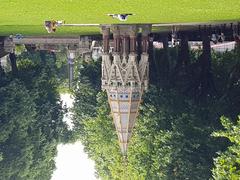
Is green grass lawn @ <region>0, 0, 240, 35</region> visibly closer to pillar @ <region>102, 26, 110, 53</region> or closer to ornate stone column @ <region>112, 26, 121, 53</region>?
ornate stone column @ <region>112, 26, 121, 53</region>

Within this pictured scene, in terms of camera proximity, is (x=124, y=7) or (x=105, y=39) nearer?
(x=124, y=7)

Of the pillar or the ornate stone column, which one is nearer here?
the ornate stone column

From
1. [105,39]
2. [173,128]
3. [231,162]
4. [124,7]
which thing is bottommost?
[173,128]

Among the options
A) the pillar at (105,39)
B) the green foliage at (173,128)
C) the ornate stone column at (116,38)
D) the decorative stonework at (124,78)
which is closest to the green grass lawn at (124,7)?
the green foliage at (173,128)

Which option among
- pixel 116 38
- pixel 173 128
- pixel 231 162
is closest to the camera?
pixel 231 162

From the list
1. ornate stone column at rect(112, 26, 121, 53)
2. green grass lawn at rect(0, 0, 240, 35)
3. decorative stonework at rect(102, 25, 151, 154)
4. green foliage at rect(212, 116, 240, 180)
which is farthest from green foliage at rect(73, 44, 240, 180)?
green grass lawn at rect(0, 0, 240, 35)

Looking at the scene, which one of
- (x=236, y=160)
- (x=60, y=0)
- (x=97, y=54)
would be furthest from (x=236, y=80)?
(x=97, y=54)

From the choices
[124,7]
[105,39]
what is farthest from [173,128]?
[124,7]

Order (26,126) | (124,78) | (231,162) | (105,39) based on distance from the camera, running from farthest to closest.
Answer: (26,126) → (105,39) → (124,78) → (231,162)

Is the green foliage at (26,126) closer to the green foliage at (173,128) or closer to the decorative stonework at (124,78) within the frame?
the green foliage at (173,128)

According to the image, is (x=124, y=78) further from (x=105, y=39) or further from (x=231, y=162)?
(x=231, y=162)

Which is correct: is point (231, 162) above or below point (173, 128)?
above
